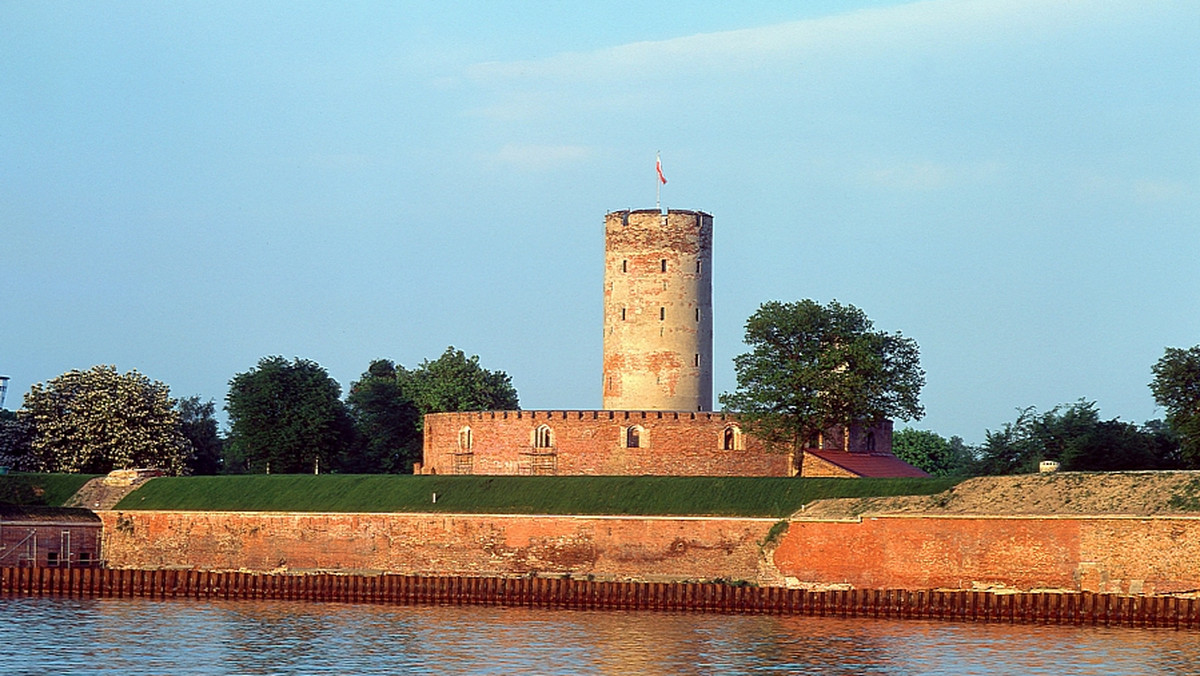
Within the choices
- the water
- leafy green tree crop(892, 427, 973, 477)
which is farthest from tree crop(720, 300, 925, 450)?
leafy green tree crop(892, 427, 973, 477)

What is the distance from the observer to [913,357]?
5597 cm

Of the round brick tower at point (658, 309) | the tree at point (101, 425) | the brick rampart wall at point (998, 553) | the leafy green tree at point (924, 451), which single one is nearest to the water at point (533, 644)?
the brick rampart wall at point (998, 553)

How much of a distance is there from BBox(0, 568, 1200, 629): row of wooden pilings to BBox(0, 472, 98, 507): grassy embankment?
22.6 ft

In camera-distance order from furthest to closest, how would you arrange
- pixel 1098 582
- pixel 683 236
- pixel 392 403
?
1. pixel 392 403
2. pixel 683 236
3. pixel 1098 582

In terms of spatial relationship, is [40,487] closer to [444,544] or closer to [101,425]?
[101,425]

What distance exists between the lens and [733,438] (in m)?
56.0

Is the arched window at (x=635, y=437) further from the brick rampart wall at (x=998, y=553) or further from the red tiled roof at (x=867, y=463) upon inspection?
the brick rampart wall at (x=998, y=553)

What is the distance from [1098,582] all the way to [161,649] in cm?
2054

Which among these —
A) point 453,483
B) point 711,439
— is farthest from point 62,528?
point 711,439

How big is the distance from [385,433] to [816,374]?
2409 cm

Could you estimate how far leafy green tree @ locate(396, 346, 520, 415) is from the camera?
73925mm

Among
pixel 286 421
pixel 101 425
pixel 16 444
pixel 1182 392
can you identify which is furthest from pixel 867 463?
pixel 16 444

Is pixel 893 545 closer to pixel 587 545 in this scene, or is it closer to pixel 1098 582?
pixel 1098 582

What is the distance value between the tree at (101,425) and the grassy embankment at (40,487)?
13.6 ft
